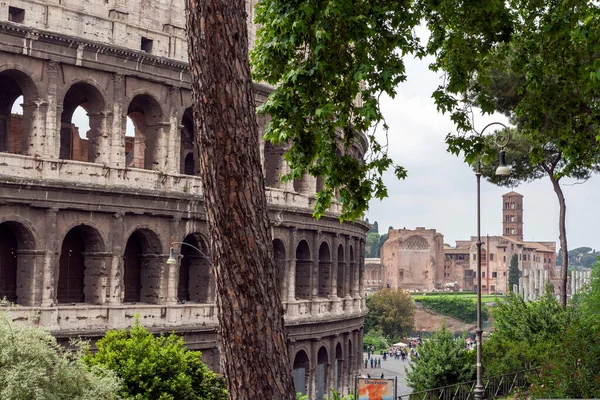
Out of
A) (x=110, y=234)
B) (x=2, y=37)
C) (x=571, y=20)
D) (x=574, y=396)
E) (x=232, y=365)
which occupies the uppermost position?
(x=2, y=37)

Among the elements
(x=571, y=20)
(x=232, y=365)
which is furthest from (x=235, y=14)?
(x=571, y=20)

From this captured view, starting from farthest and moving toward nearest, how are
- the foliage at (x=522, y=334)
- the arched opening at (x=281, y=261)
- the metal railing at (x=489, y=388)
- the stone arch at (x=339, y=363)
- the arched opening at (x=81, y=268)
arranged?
the stone arch at (x=339, y=363), the arched opening at (x=281, y=261), the arched opening at (x=81, y=268), the foliage at (x=522, y=334), the metal railing at (x=489, y=388)

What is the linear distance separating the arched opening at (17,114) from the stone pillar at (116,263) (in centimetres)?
275

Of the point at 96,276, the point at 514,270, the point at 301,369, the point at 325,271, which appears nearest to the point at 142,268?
the point at 96,276

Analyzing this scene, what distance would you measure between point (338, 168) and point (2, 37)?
1226 cm

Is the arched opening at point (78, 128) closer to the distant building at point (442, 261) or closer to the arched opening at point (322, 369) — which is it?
the arched opening at point (322, 369)

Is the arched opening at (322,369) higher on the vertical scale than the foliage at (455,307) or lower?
lower

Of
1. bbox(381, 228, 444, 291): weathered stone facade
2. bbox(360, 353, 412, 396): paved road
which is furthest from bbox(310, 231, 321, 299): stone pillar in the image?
bbox(381, 228, 444, 291): weathered stone facade

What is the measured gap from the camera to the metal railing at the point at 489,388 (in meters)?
19.8

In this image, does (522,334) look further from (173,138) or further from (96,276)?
(96,276)

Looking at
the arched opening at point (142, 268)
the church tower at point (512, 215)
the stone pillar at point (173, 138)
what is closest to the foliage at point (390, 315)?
the church tower at point (512, 215)

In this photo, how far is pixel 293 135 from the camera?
11.5 m

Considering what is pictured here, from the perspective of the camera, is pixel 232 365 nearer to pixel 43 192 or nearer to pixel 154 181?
pixel 43 192

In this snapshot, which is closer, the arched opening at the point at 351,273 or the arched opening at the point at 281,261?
the arched opening at the point at 281,261
